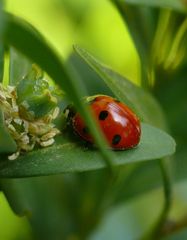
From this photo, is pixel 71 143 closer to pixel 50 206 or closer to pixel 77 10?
pixel 50 206

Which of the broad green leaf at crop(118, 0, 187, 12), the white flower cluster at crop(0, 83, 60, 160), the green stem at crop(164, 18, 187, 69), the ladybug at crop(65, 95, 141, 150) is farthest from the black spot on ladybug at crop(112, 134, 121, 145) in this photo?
the green stem at crop(164, 18, 187, 69)

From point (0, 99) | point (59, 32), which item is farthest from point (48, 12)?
point (0, 99)

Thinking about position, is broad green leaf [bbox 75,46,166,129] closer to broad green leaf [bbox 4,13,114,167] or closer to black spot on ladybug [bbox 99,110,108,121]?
black spot on ladybug [bbox 99,110,108,121]

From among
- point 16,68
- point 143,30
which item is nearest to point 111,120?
point 16,68

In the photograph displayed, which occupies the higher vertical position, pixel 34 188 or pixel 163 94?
pixel 163 94

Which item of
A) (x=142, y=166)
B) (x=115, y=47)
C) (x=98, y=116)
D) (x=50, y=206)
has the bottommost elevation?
(x=50, y=206)

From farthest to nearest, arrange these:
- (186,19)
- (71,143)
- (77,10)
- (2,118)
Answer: (77,10) < (186,19) < (71,143) < (2,118)

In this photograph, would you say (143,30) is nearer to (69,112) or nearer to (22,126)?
(69,112)
